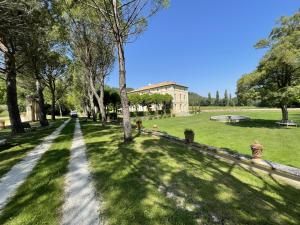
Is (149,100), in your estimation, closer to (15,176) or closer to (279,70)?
(279,70)

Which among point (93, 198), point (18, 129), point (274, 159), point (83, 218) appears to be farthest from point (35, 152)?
point (274, 159)

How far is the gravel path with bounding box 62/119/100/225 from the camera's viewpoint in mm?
3160

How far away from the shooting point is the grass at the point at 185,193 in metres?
3.26

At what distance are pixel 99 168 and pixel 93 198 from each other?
5.62 ft

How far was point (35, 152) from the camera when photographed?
7797 mm

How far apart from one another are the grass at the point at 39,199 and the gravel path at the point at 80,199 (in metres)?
0.13

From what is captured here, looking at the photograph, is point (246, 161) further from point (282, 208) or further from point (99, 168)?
point (99, 168)

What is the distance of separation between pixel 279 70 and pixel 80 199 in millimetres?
21998

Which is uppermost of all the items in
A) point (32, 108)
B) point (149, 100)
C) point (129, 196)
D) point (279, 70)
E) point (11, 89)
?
point (279, 70)

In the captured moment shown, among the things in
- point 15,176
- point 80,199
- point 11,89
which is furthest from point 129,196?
point 11,89

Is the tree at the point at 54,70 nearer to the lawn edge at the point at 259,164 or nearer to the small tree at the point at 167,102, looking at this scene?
the lawn edge at the point at 259,164

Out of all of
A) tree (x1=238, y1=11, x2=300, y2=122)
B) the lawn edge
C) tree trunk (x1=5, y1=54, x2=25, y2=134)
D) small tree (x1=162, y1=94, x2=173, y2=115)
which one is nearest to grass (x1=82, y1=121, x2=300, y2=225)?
the lawn edge

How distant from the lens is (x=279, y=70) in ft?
64.1

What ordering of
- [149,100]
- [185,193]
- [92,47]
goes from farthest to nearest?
[149,100] < [92,47] < [185,193]
